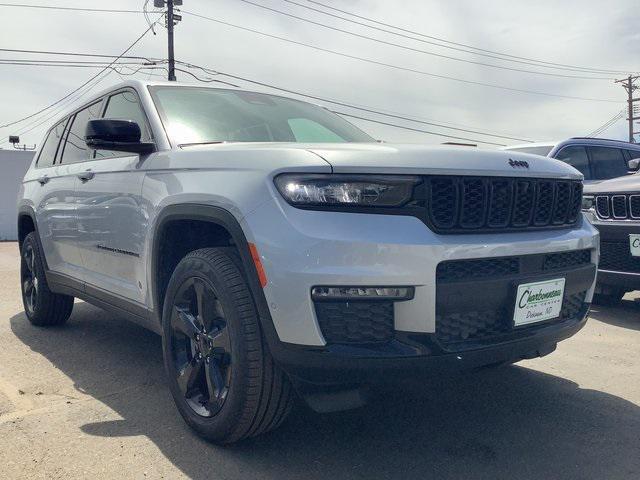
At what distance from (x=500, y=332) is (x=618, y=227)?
3.26m

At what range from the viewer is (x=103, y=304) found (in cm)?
384

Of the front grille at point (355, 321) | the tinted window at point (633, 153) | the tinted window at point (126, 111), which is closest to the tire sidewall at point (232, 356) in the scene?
the front grille at point (355, 321)

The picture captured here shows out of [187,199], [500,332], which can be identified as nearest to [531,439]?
[500,332]

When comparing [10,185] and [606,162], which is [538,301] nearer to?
[606,162]

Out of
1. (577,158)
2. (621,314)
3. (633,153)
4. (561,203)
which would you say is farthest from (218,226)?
(633,153)

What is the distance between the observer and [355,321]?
221 cm

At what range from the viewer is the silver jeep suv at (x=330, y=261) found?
221 cm

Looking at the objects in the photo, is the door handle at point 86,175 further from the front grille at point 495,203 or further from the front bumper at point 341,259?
the front grille at point 495,203

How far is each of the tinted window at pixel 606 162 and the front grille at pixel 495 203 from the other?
535 cm

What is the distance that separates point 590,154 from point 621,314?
282cm

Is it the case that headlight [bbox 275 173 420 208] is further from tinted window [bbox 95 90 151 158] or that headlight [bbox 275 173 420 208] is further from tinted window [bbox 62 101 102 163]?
tinted window [bbox 62 101 102 163]

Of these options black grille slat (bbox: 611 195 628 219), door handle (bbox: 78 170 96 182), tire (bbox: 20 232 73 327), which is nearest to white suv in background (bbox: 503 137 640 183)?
black grille slat (bbox: 611 195 628 219)

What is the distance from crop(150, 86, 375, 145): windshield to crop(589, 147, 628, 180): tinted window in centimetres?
478

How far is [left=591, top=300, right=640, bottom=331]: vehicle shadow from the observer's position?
17.0 ft
